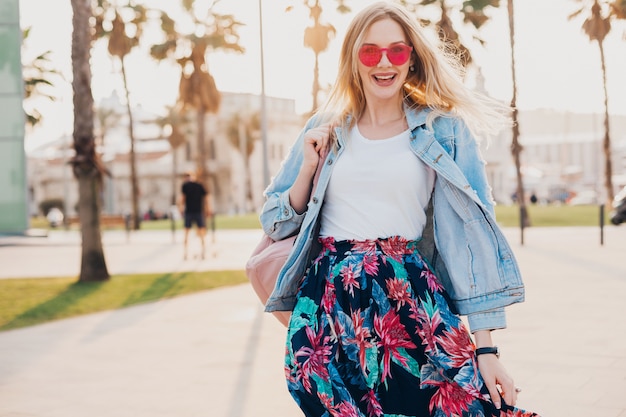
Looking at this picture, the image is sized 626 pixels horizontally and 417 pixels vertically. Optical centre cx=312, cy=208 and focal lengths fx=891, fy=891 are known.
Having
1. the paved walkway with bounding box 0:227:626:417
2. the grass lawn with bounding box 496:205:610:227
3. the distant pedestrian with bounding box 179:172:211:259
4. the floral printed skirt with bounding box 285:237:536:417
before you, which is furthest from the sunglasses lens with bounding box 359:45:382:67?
the grass lawn with bounding box 496:205:610:227

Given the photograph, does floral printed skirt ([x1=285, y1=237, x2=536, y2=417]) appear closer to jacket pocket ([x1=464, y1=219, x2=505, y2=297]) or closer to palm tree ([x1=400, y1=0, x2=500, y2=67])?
jacket pocket ([x1=464, y1=219, x2=505, y2=297])

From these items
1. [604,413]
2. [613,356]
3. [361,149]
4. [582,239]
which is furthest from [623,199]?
[361,149]

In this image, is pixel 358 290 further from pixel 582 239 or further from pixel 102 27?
pixel 102 27

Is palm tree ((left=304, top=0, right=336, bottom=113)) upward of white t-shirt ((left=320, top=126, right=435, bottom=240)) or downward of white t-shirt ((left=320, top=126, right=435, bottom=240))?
upward

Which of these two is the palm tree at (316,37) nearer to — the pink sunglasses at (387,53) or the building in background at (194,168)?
the pink sunglasses at (387,53)

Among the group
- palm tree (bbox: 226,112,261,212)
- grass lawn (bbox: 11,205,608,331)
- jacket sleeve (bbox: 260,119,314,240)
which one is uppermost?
palm tree (bbox: 226,112,261,212)

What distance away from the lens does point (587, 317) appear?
8.36 m

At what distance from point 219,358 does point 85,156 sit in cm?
658

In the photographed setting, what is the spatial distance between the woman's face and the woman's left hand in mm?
947

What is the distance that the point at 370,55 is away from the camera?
2988mm

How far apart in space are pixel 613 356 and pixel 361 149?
4.16 m

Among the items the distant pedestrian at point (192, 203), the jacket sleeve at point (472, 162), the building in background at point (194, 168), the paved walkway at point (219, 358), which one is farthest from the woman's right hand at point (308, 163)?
the building in background at point (194, 168)

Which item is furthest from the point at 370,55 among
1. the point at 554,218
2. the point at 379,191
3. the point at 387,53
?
the point at 554,218

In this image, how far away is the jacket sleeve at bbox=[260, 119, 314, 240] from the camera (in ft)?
10.3
